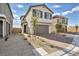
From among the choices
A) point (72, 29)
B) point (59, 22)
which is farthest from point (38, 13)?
point (72, 29)

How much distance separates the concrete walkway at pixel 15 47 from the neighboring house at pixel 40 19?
284mm

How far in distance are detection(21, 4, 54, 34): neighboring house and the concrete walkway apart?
28 cm

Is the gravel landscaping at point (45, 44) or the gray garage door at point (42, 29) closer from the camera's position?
the gravel landscaping at point (45, 44)

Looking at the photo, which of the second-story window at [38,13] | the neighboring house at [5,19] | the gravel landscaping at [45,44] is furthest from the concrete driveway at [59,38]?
the neighboring house at [5,19]

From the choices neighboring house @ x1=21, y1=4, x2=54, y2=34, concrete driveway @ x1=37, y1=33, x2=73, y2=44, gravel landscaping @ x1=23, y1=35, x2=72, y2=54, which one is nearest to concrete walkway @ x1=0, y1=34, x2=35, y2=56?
gravel landscaping @ x1=23, y1=35, x2=72, y2=54

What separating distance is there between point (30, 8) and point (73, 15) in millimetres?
806

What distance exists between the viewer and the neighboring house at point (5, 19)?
118 inches

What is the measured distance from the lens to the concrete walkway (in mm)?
2963

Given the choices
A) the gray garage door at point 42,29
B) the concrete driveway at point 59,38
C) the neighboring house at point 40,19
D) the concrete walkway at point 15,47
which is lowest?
the concrete walkway at point 15,47

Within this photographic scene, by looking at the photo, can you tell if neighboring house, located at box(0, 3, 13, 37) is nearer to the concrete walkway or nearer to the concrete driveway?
the concrete walkway

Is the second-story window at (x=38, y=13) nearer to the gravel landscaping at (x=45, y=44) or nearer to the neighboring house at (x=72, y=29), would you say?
the gravel landscaping at (x=45, y=44)

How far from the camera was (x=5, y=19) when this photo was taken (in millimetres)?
3045

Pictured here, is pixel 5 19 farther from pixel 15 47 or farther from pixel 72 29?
pixel 72 29

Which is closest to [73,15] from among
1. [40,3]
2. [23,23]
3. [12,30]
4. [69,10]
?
[69,10]
